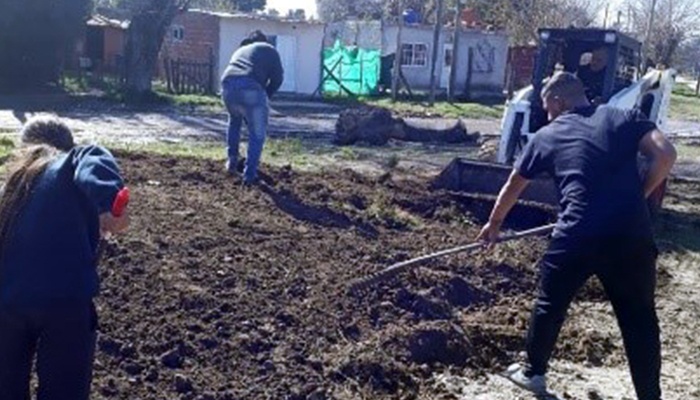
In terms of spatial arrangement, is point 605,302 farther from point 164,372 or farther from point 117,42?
point 117,42

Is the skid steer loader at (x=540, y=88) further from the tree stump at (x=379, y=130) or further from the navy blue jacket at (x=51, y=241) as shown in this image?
the navy blue jacket at (x=51, y=241)

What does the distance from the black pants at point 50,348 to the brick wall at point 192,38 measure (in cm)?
3048

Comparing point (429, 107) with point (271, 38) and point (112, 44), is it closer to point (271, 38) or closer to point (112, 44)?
point (271, 38)

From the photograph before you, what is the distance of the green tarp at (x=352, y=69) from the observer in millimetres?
36062

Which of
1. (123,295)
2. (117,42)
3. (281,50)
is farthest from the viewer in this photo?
(117,42)

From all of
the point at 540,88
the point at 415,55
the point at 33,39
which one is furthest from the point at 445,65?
the point at 540,88

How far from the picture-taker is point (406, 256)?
7.93 metres

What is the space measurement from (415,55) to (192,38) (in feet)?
33.3

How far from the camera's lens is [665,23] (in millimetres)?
56250

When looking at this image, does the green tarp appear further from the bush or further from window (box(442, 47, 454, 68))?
the bush

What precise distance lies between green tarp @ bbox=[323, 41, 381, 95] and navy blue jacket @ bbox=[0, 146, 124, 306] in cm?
3230

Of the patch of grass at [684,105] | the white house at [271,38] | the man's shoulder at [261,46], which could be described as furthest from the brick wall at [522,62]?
the man's shoulder at [261,46]

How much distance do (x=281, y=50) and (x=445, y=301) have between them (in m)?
28.8

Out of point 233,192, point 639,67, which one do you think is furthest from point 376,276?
point 639,67
